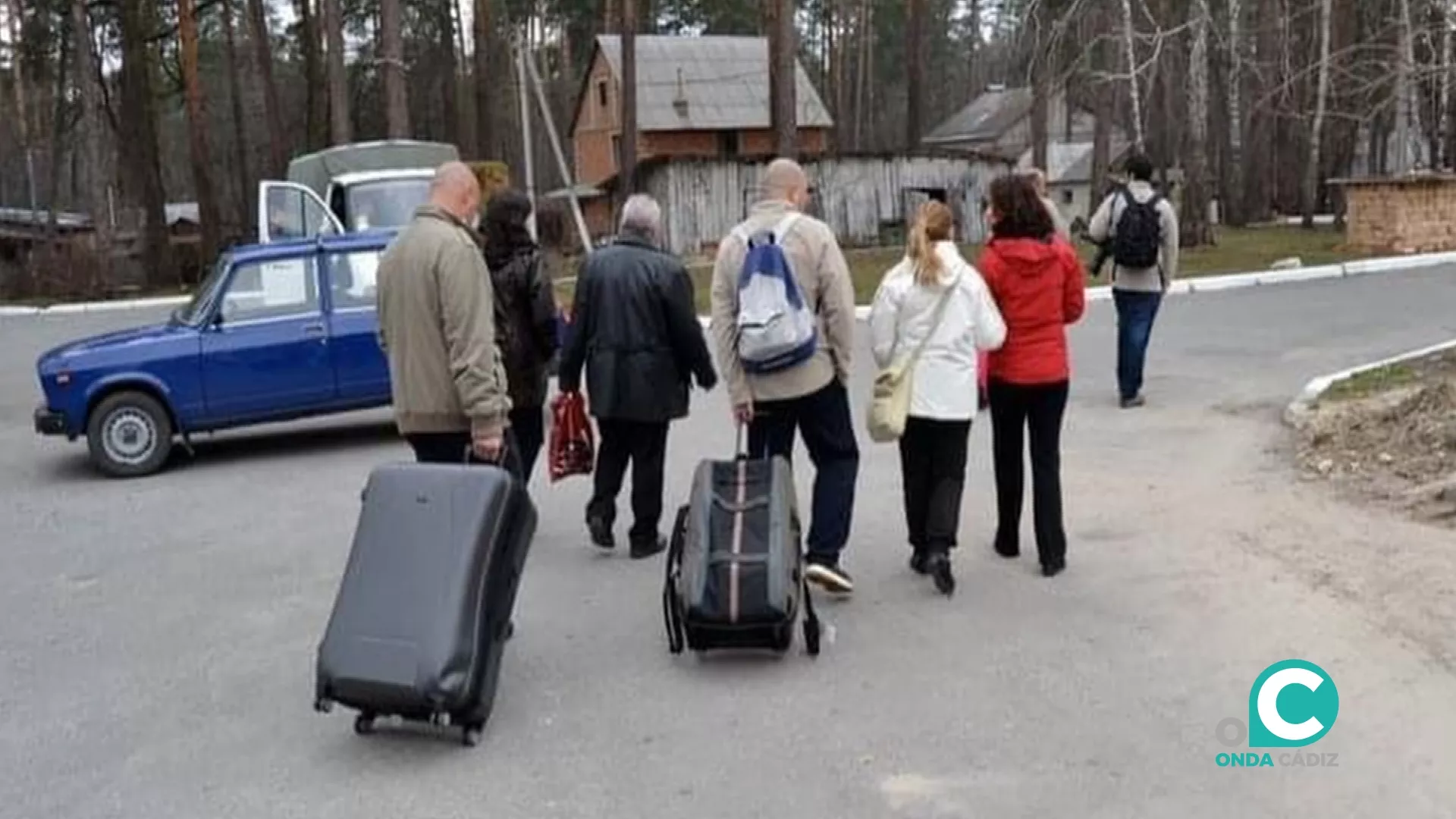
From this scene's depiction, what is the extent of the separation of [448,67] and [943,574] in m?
41.2

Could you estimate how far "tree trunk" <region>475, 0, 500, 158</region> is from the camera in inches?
1554

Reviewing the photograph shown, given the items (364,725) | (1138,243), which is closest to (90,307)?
(1138,243)

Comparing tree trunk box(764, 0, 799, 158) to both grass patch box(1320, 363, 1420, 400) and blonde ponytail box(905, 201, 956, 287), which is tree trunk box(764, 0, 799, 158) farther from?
blonde ponytail box(905, 201, 956, 287)

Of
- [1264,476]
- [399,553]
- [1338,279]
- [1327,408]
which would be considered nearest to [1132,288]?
[1327,408]

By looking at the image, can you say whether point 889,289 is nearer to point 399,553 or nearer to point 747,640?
point 747,640

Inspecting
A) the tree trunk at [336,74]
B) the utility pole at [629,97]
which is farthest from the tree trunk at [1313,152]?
the tree trunk at [336,74]

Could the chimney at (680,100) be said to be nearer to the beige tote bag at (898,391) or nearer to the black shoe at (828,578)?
the beige tote bag at (898,391)

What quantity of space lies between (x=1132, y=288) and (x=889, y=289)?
16.2ft

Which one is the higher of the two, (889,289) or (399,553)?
(889,289)

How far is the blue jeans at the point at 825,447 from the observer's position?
6.17 metres

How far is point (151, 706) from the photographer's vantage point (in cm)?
533

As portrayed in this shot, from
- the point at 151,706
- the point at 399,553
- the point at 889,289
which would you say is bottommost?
the point at 151,706

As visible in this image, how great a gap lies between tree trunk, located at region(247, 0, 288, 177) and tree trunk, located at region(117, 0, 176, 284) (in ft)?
8.89

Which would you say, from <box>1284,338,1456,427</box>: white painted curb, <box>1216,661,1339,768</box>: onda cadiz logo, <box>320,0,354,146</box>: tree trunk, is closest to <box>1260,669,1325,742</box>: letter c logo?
<box>1216,661,1339,768</box>: onda cadiz logo
